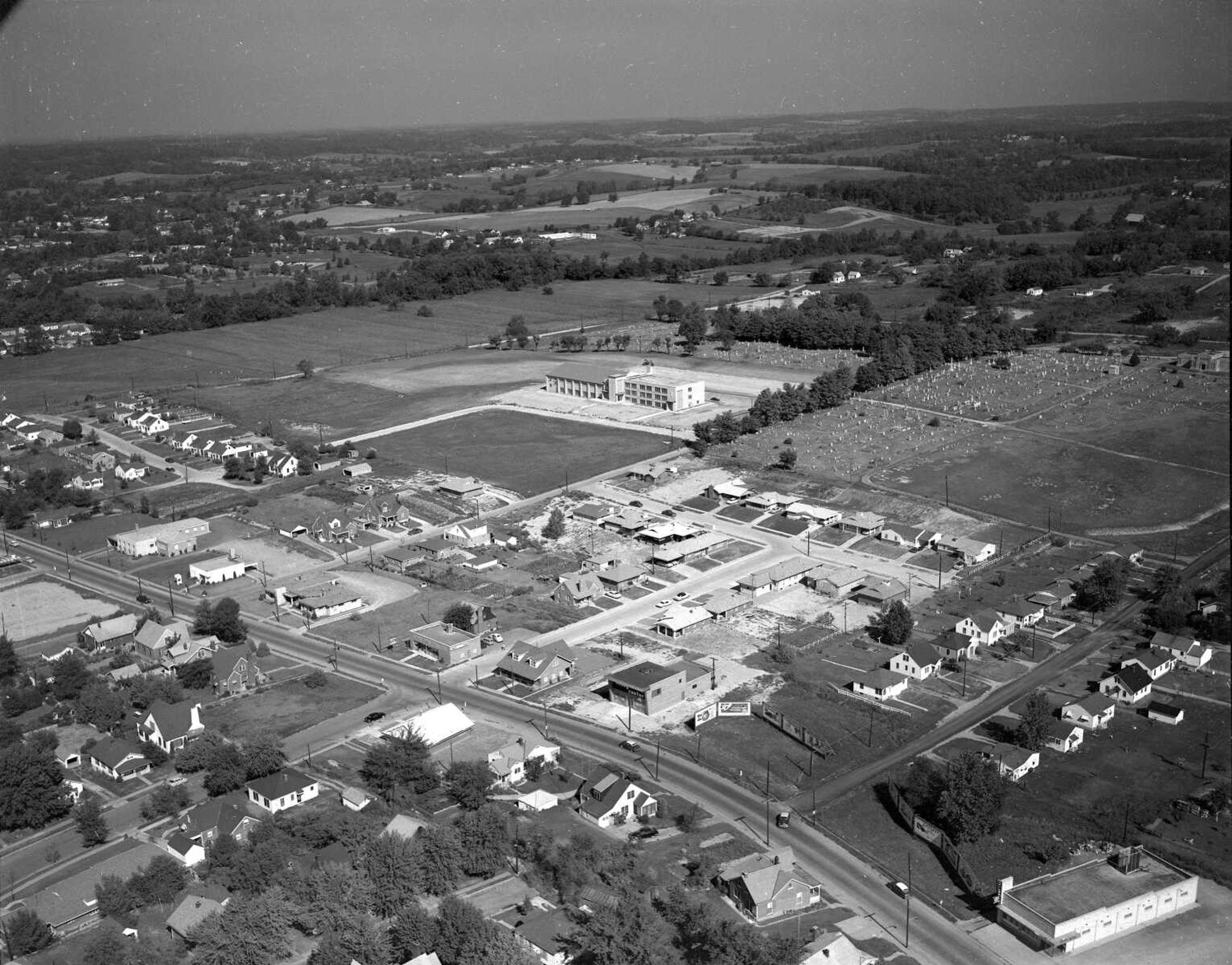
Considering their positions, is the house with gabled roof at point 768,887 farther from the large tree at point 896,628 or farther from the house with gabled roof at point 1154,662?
the house with gabled roof at point 1154,662

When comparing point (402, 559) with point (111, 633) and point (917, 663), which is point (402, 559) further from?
point (917, 663)

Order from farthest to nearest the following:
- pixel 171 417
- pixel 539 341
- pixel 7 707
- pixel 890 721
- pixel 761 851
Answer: pixel 539 341 → pixel 171 417 → pixel 7 707 → pixel 890 721 → pixel 761 851

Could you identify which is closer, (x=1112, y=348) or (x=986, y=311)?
(x=1112, y=348)

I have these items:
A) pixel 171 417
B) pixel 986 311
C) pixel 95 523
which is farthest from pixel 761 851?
pixel 986 311

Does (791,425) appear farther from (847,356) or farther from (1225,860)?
(1225,860)

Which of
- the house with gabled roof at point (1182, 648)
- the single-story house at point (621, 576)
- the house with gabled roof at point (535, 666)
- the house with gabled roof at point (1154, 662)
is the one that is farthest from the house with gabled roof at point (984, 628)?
the house with gabled roof at point (535, 666)

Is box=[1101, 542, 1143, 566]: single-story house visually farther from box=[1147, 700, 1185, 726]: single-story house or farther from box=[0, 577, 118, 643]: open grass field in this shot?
box=[0, 577, 118, 643]: open grass field

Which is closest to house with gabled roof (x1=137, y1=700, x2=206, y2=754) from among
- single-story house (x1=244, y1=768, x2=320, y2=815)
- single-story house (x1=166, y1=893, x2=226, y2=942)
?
single-story house (x1=244, y1=768, x2=320, y2=815)
